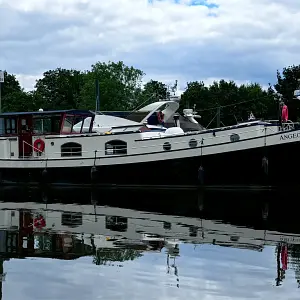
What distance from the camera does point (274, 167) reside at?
86.3ft

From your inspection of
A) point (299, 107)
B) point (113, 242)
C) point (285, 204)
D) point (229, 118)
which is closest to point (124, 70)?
point (229, 118)

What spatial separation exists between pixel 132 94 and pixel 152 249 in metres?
70.9

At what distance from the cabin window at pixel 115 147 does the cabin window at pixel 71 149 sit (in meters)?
1.50

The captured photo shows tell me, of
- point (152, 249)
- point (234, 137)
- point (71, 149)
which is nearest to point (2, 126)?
point (71, 149)

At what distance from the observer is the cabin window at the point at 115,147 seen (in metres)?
28.9

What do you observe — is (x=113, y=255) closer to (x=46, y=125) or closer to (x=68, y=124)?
(x=68, y=124)

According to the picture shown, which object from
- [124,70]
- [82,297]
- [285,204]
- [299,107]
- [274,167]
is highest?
[124,70]

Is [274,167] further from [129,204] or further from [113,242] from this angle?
[113,242]

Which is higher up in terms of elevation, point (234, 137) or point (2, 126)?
point (2, 126)

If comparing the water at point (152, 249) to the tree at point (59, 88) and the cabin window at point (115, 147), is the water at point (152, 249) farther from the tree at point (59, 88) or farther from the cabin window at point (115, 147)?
the tree at point (59, 88)

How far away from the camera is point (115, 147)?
29078 millimetres

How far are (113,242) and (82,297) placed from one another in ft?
16.2

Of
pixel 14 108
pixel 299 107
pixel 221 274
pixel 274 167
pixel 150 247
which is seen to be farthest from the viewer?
pixel 14 108

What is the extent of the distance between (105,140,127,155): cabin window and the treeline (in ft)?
111
